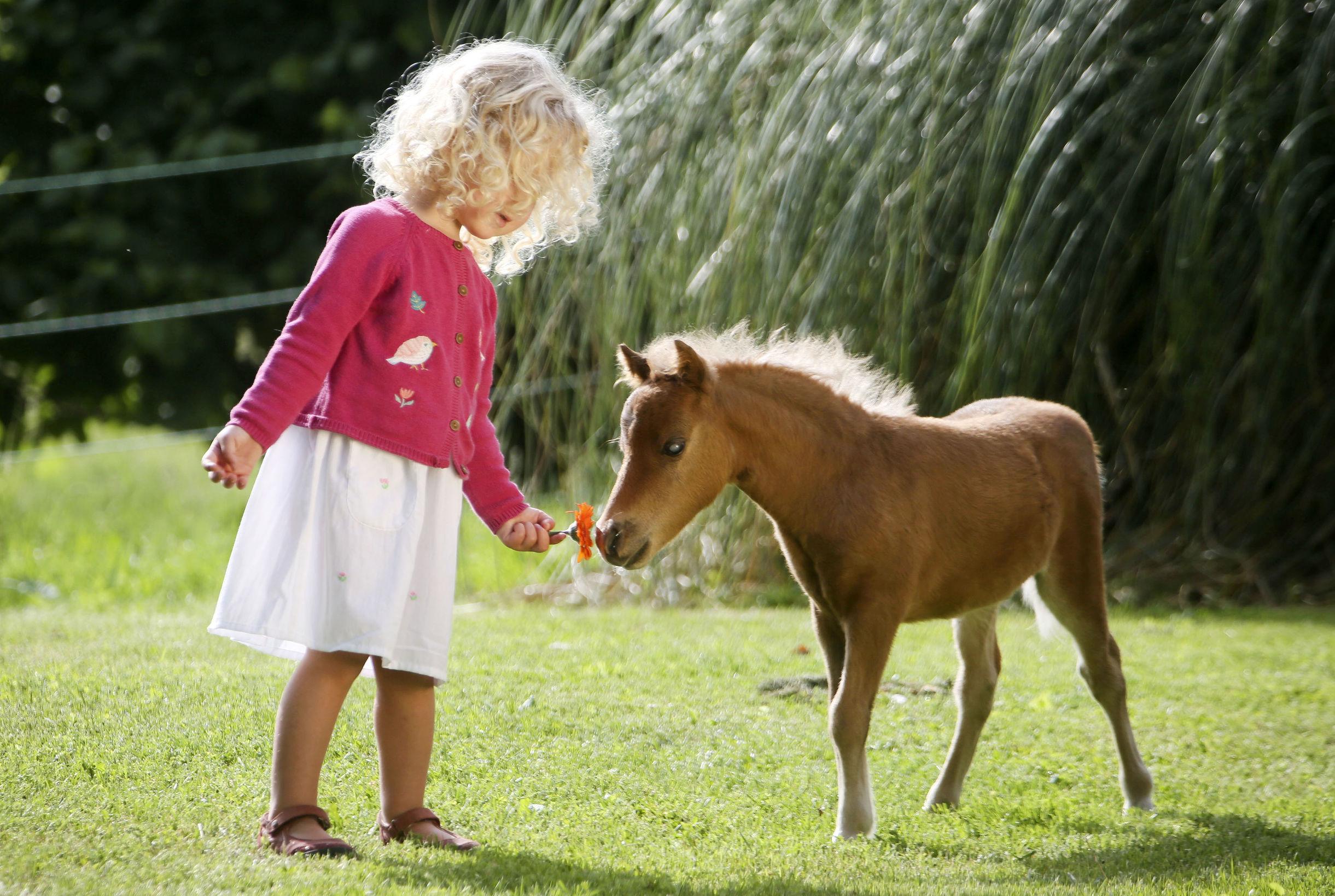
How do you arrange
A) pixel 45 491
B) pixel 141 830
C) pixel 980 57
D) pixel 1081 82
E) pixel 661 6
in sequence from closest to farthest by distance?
pixel 141 830, pixel 1081 82, pixel 980 57, pixel 661 6, pixel 45 491

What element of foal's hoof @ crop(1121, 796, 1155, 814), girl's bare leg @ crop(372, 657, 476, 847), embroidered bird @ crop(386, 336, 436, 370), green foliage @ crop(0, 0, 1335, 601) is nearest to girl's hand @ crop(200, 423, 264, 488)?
embroidered bird @ crop(386, 336, 436, 370)

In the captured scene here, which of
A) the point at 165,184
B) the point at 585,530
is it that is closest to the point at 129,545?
the point at 165,184

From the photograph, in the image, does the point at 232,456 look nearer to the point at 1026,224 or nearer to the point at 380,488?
the point at 380,488

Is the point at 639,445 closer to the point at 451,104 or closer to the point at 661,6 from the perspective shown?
the point at 451,104

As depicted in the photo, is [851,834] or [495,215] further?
[851,834]

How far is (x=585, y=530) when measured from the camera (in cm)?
334

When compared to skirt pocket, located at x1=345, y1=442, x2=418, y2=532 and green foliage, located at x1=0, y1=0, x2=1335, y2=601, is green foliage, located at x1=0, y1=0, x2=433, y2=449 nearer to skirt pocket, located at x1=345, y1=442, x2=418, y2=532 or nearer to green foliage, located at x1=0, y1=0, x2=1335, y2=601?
green foliage, located at x1=0, y1=0, x2=1335, y2=601

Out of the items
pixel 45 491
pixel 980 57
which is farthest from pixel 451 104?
pixel 45 491

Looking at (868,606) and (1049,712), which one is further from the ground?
(868,606)

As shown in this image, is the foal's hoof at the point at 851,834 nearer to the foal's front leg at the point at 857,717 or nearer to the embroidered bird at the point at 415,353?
the foal's front leg at the point at 857,717

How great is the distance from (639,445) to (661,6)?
13.9 ft

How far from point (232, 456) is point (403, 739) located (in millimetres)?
771

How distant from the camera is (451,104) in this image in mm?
3119

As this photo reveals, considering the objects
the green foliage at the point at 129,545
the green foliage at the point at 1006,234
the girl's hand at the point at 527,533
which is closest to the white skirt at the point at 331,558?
the girl's hand at the point at 527,533
